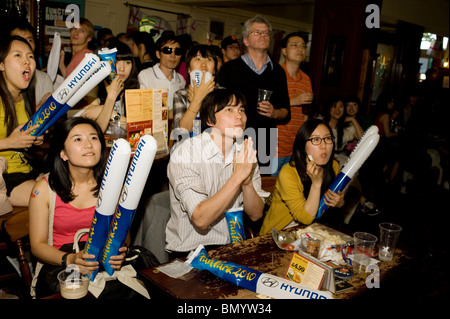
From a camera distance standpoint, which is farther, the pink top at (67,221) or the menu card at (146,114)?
the menu card at (146,114)

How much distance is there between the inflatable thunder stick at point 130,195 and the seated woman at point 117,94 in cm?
118

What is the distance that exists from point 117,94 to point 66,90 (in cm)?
51

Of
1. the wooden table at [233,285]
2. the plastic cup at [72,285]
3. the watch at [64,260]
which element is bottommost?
the watch at [64,260]

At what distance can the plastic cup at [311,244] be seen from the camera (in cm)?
170

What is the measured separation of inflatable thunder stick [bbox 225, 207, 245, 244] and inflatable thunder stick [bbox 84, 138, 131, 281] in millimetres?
659

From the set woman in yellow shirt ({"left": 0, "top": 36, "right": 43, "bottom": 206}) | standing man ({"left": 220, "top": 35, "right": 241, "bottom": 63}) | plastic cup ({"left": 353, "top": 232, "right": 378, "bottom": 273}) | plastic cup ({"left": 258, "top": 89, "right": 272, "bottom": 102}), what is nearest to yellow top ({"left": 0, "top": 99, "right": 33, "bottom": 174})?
woman in yellow shirt ({"left": 0, "top": 36, "right": 43, "bottom": 206})

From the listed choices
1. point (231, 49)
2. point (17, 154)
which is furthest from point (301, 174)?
point (231, 49)

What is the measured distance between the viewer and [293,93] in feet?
11.4

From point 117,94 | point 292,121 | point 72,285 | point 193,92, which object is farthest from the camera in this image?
point 292,121

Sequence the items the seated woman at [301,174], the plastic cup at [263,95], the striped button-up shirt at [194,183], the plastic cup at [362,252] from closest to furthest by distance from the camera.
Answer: the plastic cup at [362,252], the striped button-up shirt at [194,183], the seated woman at [301,174], the plastic cup at [263,95]

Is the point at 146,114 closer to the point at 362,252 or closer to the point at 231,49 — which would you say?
the point at 362,252

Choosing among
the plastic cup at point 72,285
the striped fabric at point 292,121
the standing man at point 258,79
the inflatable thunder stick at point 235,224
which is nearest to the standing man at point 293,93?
the striped fabric at point 292,121

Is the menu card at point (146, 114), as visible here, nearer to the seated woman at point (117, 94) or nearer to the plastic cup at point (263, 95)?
the seated woman at point (117, 94)

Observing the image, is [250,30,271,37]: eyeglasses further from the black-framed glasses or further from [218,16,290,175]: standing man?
the black-framed glasses
